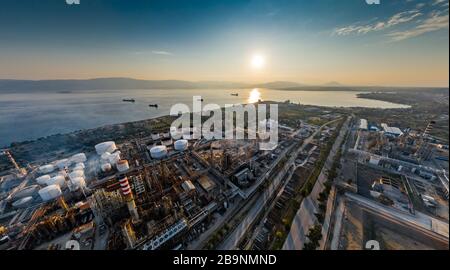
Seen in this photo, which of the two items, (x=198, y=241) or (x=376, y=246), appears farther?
(x=198, y=241)

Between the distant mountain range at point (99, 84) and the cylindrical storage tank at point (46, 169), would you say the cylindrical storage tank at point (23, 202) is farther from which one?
the distant mountain range at point (99, 84)

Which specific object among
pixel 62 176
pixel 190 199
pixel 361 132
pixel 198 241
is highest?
pixel 361 132

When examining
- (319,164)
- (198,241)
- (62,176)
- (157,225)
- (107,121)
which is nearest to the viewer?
(198,241)

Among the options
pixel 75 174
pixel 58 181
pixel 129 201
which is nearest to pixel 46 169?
pixel 58 181

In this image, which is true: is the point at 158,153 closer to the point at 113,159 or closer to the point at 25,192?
the point at 113,159

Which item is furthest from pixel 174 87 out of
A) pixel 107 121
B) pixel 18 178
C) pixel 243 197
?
pixel 243 197

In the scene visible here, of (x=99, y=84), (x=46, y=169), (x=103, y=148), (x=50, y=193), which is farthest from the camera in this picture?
(x=99, y=84)

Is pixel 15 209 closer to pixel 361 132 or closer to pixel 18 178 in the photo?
pixel 18 178
